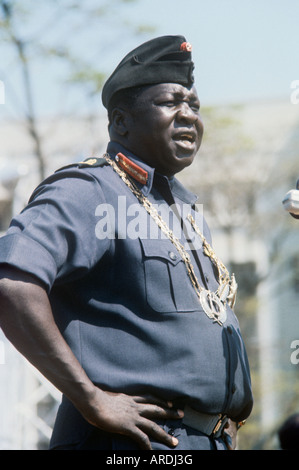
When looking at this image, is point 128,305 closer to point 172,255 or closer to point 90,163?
point 172,255

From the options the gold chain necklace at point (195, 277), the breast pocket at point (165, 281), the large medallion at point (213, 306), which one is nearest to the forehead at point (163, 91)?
the gold chain necklace at point (195, 277)

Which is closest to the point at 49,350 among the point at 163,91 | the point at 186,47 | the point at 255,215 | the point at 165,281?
the point at 165,281

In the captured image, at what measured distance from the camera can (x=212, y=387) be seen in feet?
7.58

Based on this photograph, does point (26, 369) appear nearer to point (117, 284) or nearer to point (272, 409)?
point (117, 284)

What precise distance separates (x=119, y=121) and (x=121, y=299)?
0.69 m

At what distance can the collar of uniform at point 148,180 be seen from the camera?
8.50 feet

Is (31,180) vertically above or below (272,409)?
above

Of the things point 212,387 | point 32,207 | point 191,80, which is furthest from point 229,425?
point 191,80

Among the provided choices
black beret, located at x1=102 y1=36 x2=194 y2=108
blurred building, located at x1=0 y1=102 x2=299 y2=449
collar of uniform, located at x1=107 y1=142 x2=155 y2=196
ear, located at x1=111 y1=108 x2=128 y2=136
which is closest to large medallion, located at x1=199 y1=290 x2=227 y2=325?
collar of uniform, located at x1=107 y1=142 x2=155 y2=196

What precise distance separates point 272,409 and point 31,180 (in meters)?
8.17

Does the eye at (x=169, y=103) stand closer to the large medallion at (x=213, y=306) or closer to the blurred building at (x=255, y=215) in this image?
the large medallion at (x=213, y=306)

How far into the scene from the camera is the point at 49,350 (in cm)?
212

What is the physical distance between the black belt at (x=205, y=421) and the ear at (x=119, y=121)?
0.98 metres
